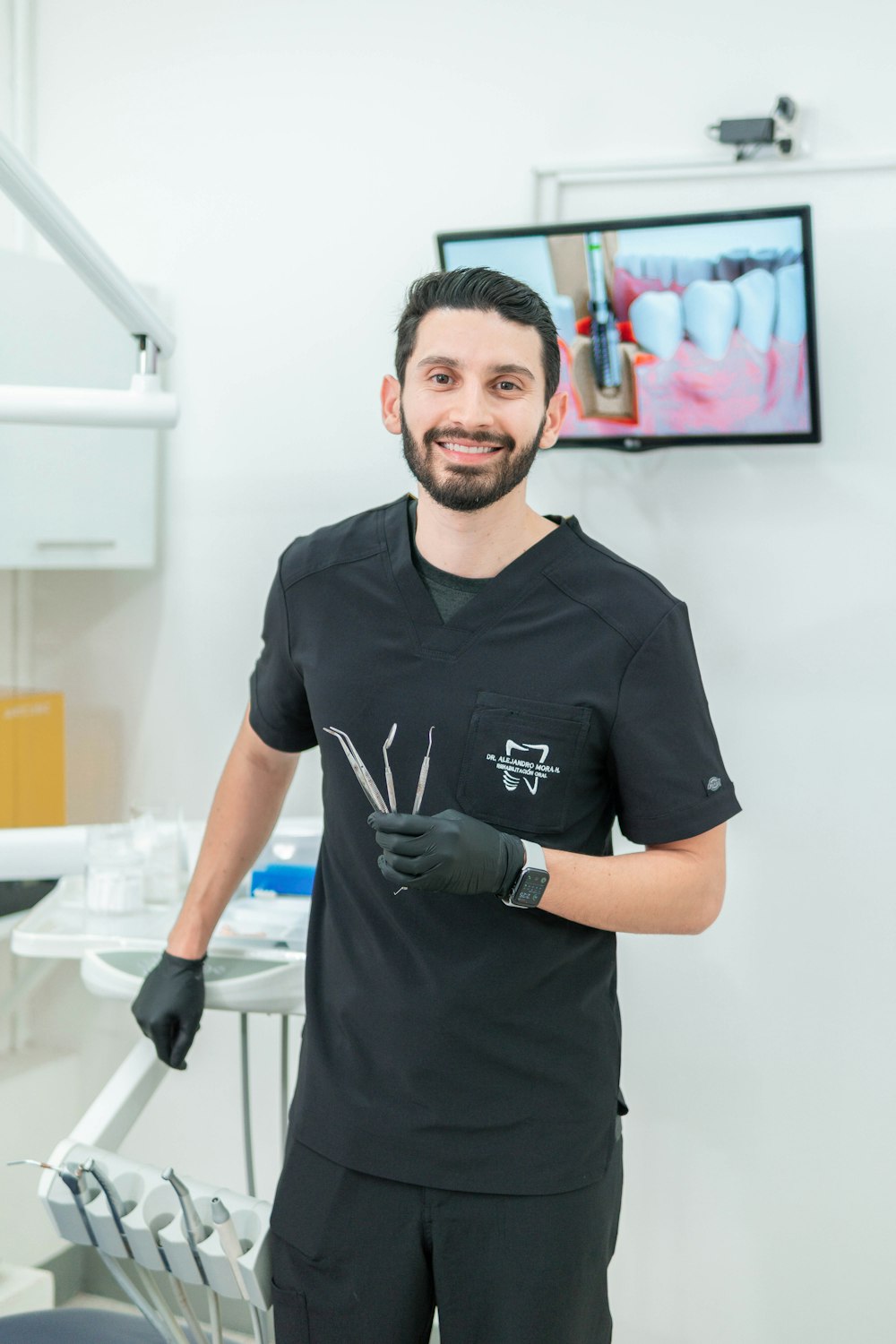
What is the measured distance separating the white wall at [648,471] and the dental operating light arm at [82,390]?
714 mm

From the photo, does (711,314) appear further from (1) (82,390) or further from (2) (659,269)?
(1) (82,390)

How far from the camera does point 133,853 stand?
1.81 metres

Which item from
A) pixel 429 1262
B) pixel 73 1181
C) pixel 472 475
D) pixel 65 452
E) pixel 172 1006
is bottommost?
pixel 429 1262

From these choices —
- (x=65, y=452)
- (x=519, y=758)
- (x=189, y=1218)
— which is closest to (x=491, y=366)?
(x=519, y=758)

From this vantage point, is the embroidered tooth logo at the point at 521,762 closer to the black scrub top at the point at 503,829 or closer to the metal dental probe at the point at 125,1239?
the black scrub top at the point at 503,829

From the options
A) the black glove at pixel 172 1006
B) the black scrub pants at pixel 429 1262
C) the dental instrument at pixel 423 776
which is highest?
the dental instrument at pixel 423 776

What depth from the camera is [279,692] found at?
4.94 ft

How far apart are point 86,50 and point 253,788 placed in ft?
5.18

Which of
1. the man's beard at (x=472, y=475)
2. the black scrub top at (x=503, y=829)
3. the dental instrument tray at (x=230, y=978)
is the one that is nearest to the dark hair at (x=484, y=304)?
the man's beard at (x=472, y=475)

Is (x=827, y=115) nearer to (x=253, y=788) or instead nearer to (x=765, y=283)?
(x=765, y=283)

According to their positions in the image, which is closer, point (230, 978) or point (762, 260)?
point (230, 978)

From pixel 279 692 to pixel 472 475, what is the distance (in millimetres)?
382

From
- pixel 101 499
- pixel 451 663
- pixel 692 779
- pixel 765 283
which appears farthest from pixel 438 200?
pixel 692 779

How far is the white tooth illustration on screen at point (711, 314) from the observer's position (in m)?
1.81
